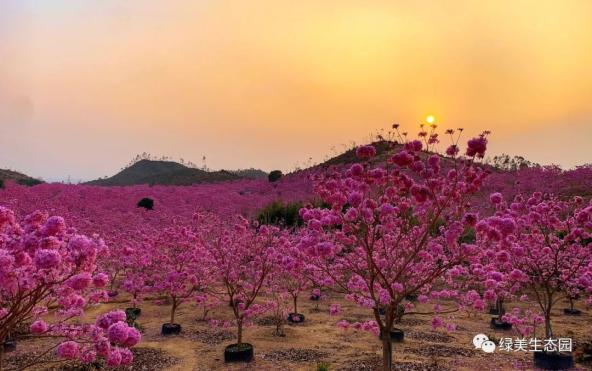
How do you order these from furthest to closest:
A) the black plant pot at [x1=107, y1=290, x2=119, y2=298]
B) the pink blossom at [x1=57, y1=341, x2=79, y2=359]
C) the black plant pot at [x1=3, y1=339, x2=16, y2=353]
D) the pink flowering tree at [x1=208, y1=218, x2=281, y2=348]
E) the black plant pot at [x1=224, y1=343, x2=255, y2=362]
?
the black plant pot at [x1=107, y1=290, x2=119, y2=298] → the pink flowering tree at [x1=208, y1=218, x2=281, y2=348] → the black plant pot at [x1=3, y1=339, x2=16, y2=353] → the black plant pot at [x1=224, y1=343, x2=255, y2=362] → the pink blossom at [x1=57, y1=341, x2=79, y2=359]

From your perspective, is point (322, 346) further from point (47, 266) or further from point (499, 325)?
point (47, 266)

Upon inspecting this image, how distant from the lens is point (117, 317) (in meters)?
4.45

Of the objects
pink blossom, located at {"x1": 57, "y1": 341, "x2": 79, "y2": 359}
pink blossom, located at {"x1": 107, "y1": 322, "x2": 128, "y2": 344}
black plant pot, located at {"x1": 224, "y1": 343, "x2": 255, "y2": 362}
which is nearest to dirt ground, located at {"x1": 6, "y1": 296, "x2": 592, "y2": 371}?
black plant pot, located at {"x1": 224, "y1": 343, "x2": 255, "y2": 362}

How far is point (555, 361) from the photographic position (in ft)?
31.6

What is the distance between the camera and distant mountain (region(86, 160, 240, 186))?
238 ft

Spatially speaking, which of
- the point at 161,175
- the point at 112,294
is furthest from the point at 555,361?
the point at 161,175

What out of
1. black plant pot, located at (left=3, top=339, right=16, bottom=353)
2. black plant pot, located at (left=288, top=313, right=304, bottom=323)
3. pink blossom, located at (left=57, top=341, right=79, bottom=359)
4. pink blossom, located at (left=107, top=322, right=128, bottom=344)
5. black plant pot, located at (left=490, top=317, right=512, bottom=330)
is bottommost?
black plant pot, located at (left=3, top=339, right=16, bottom=353)

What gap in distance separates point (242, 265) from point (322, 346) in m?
3.98

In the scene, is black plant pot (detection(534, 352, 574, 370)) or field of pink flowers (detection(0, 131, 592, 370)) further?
black plant pot (detection(534, 352, 574, 370))

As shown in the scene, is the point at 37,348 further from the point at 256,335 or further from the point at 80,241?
the point at 80,241

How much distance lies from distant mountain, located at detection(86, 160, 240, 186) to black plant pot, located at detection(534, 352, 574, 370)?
59628 millimetres

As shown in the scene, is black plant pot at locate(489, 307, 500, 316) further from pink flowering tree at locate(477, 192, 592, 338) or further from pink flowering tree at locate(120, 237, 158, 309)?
pink flowering tree at locate(120, 237, 158, 309)

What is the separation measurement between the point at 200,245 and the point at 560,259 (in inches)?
433

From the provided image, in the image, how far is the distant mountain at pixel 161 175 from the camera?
72688 millimetres
